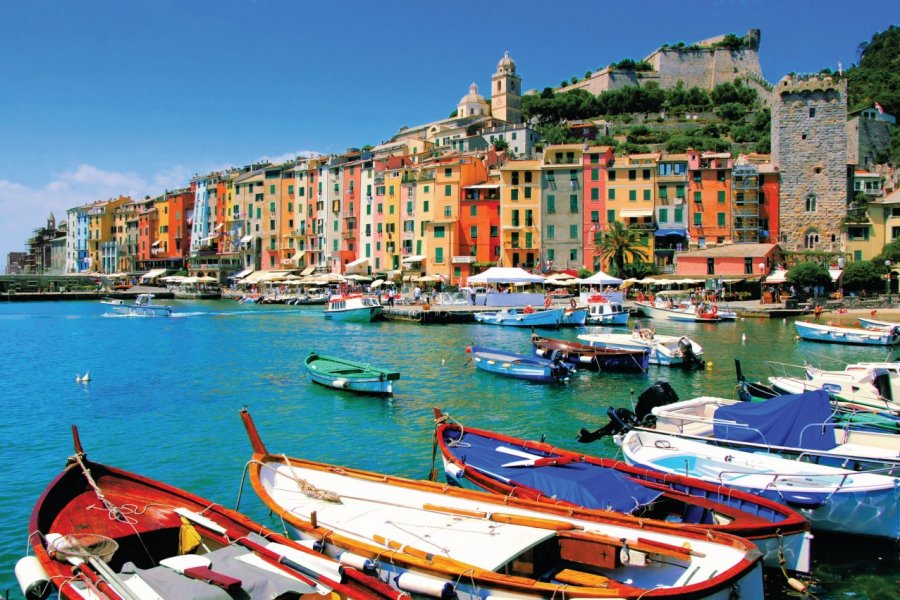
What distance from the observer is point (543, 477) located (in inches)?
456

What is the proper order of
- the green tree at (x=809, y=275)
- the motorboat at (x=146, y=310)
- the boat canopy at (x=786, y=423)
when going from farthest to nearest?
the motorboat at (x=146, y=310)
the green tree at (x=809, y=275)
the boat canopy at (x=786, y=423)

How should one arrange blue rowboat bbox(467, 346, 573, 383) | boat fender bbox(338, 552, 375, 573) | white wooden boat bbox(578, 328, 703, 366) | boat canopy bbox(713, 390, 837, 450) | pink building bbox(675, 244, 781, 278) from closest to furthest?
boat fender bbox(338, 552, 375, 573) → boat canopy bbox(713, 390, 837, 450) → blue rowboat bbox(467, 346, 573, 383) → white wooden boat bbox(578, 328, 703, 366) → pink building bbox(675, 244, 781, 278)

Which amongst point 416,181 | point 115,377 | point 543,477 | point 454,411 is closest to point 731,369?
point 454,411

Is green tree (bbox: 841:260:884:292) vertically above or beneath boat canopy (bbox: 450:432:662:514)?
above

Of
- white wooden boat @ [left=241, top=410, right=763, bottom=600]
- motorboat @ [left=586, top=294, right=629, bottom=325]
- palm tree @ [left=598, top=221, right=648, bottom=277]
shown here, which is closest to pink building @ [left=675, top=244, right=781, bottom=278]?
palm tree @ [left=598, top=221, right=648, bottom=277]

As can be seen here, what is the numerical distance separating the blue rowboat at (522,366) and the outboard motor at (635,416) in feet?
28.2

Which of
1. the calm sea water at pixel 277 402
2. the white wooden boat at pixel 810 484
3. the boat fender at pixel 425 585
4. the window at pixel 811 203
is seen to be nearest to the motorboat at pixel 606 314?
the calm sea water at pixel 277 402

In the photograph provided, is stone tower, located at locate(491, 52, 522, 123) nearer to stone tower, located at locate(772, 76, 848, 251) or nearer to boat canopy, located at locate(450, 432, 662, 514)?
stone tower, located at locate(772, 76, 848, 251)

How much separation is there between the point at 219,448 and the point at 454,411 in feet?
23.7

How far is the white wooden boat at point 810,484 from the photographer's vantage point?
11.1 m

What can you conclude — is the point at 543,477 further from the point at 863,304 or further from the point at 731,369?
the point at 863,304

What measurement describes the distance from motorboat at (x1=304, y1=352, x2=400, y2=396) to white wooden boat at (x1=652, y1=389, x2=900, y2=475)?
36.3 ft

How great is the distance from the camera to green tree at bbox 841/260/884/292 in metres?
55.7

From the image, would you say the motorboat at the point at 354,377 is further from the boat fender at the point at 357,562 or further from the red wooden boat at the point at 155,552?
the boat fender at the point at 357,562
